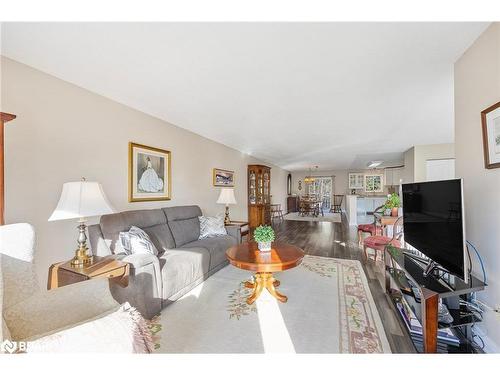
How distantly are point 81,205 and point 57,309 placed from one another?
2.61ft

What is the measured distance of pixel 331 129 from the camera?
148 inches

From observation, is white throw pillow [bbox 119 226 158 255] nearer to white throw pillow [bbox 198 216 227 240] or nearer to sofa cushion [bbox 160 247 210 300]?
sofa cushion [bbox 160 247 210 300]

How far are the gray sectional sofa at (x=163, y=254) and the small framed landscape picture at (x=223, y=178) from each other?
1.23 metres

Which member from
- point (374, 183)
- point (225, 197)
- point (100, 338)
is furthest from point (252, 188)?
point (374, 183)

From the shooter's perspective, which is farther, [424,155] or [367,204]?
[367,204]

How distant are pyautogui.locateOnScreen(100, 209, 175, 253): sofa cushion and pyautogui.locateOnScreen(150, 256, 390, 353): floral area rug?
77cm

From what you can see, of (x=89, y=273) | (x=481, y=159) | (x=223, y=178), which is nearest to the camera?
(x=481, y=159)

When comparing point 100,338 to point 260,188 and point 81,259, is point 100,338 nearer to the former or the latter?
point 81,259

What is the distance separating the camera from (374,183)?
1032cm

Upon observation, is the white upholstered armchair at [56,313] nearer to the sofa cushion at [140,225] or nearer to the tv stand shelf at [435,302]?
the sofa cushion at [140,225]

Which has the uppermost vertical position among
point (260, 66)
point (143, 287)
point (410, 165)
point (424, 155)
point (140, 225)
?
point (260, 66)

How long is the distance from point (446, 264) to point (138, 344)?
6.26 feet

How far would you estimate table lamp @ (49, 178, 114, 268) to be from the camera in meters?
1.63

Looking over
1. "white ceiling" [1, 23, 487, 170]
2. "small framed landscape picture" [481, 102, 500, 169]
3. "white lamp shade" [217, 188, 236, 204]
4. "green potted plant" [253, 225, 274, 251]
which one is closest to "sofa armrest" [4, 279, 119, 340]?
"green potted plant" [253, 225, 274, 251]
